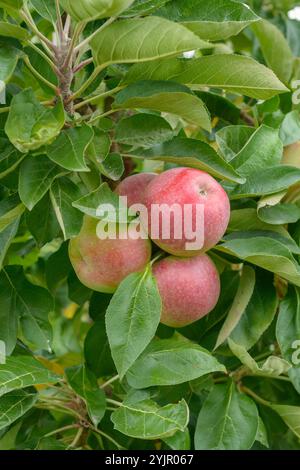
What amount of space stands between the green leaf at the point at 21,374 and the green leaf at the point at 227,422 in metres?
0.24

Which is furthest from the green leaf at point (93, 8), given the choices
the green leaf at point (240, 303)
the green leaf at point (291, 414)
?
the green leaf at point (291, 414)

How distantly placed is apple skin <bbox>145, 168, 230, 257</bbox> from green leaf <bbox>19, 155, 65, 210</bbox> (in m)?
0.13

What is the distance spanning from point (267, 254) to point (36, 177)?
318 mm

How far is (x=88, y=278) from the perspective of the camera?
105 centimetres

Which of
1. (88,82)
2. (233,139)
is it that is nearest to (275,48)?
(233,139)

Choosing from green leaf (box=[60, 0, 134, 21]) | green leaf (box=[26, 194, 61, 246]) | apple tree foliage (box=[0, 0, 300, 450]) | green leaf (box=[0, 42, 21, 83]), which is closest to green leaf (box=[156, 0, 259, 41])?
apple tree foliage (box=[0, 0, 300, 450])

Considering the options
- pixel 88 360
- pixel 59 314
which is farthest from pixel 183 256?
pixel 59 314

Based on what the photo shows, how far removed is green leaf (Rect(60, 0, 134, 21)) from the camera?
0.87 meters

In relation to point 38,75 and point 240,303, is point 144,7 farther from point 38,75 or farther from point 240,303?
point 240,303

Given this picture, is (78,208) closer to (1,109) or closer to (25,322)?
(1,109)

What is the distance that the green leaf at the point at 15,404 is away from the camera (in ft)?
3.35

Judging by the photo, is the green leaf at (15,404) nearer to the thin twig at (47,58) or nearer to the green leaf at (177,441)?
the green leaf at (177,441)

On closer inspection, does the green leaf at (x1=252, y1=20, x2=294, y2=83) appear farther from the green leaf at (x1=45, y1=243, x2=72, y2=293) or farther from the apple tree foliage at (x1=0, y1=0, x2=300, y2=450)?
the green leaf at (x1=45, y1=243, x2=72, y2=293)
